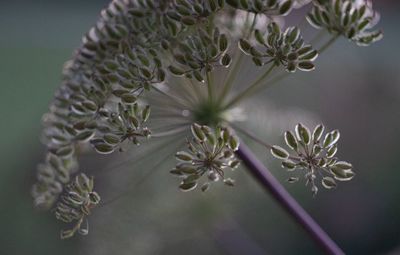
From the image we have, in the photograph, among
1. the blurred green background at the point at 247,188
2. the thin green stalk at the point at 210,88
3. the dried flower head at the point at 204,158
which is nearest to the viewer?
the dried flower head at the point at 204,158

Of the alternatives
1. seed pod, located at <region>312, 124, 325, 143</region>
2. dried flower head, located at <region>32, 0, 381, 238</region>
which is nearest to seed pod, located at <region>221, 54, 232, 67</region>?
dried flower head, located at <region>32, 0, 381, 238</region>

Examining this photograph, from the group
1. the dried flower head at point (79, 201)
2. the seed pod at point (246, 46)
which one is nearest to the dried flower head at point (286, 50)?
the seed pod at point (246, 46)

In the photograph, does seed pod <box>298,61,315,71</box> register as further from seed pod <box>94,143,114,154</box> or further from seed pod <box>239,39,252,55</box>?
seed pod <box>94,143,114,154</box>

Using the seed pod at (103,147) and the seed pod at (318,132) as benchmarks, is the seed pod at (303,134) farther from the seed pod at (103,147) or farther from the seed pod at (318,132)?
the seed pod at (103,147)

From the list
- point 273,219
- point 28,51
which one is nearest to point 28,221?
point 273,219

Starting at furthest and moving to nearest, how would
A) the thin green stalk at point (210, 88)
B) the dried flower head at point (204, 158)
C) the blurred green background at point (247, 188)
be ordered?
the blurred green background at point (247, 188) < the thin green stalk at point (210, 88) < the dried flower head at point (204, 158)

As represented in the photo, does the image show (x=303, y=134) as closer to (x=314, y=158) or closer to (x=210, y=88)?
(x=314, y=158)
